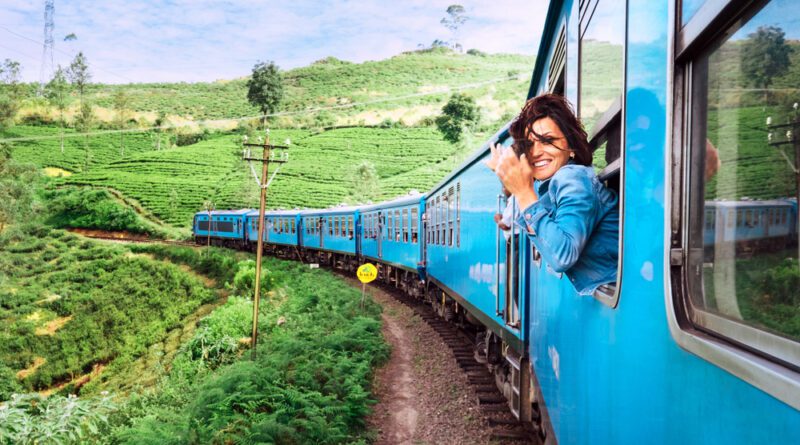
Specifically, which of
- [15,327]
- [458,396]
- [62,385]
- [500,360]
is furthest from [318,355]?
[15,327]

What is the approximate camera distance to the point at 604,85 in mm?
2352

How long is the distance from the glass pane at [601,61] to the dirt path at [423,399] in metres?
4.87

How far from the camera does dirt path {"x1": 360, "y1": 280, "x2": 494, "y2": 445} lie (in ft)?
24.6

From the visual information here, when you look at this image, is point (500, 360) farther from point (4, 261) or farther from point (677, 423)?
point (4, 261)

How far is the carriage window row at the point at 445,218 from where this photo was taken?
9.18m

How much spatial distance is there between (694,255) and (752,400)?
1.26 ft

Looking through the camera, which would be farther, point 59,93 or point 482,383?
point 59,93

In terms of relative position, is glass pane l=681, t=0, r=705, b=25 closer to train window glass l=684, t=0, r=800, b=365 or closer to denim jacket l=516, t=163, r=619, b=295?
train window glass l=684, t=0, r=800, b=365

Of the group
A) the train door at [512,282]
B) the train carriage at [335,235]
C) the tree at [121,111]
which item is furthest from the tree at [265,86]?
the train door at [512,282]

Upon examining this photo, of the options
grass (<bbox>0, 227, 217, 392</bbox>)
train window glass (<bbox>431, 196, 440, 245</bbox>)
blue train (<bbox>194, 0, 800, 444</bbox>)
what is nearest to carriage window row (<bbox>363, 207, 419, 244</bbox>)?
train window glass (<bbox>431, 196, 440, 245</bbox>)

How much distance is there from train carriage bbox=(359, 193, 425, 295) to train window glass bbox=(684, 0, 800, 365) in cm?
1332

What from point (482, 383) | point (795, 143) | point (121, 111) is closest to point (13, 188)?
point (482, 383)

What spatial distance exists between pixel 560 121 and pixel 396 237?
50.8 feet

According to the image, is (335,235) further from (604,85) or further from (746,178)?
(746,178)
